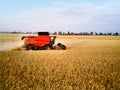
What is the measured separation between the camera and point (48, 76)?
386 inches

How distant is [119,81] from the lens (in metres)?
9.44

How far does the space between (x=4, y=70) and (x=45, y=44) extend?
13073mm

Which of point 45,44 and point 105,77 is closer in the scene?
point 105,77

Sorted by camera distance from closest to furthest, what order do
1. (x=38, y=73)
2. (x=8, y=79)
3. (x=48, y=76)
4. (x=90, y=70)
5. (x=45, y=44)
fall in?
(x=8, y=79) → (x=48, y=76) → (x=38, y=73) → (x=90, y=70) → (x=45, y=44)

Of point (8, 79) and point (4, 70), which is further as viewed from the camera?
point (4, 70)

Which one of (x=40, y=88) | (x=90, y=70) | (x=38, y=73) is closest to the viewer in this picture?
(x=40, y=88)

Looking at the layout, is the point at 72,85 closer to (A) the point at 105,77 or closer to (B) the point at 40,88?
(B) the point at 40,88

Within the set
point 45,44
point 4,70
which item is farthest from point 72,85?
point 45,44

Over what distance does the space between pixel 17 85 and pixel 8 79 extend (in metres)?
0.91

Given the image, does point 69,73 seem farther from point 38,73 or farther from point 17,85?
point 17,85

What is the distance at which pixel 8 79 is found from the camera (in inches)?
359

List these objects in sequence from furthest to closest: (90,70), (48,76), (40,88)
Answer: (90,70), (48,76), (40,88)

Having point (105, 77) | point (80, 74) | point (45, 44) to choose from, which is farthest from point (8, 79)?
point (45, 44)

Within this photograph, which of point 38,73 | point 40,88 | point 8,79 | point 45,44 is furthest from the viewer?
point 45,44
